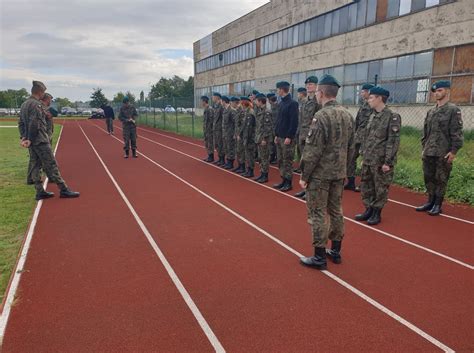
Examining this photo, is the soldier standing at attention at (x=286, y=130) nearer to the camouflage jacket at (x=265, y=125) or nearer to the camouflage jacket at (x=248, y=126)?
the camouflage jacket at (x=265, y=125)

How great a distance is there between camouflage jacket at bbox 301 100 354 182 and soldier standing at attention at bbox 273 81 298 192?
3497 millimetres

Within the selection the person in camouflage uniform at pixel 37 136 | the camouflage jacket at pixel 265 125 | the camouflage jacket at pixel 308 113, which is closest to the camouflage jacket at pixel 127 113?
the person in camouflage uniform at pixel 37 136

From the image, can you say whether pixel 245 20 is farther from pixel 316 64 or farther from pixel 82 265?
pixel 82 265

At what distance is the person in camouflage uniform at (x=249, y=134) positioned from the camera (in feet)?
30.6

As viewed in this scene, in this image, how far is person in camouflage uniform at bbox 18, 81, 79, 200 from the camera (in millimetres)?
6594

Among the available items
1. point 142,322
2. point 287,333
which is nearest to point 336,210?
point 287,333

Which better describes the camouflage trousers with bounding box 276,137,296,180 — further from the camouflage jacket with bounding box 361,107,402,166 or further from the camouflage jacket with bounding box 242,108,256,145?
the camouflage jacket with bounding box 361,107,402,166

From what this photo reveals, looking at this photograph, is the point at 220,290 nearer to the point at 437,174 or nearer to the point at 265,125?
the point at 437,174

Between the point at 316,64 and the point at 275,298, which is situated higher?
the point at 316,64

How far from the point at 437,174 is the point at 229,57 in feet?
126

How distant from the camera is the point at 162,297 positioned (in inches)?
136

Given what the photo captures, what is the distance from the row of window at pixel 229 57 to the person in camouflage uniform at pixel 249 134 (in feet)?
92.4

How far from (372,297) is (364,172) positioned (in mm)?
2752

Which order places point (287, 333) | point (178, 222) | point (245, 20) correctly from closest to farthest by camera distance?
1. point (287, 333)
2. point (178, 222)
3. point (245, 20)
